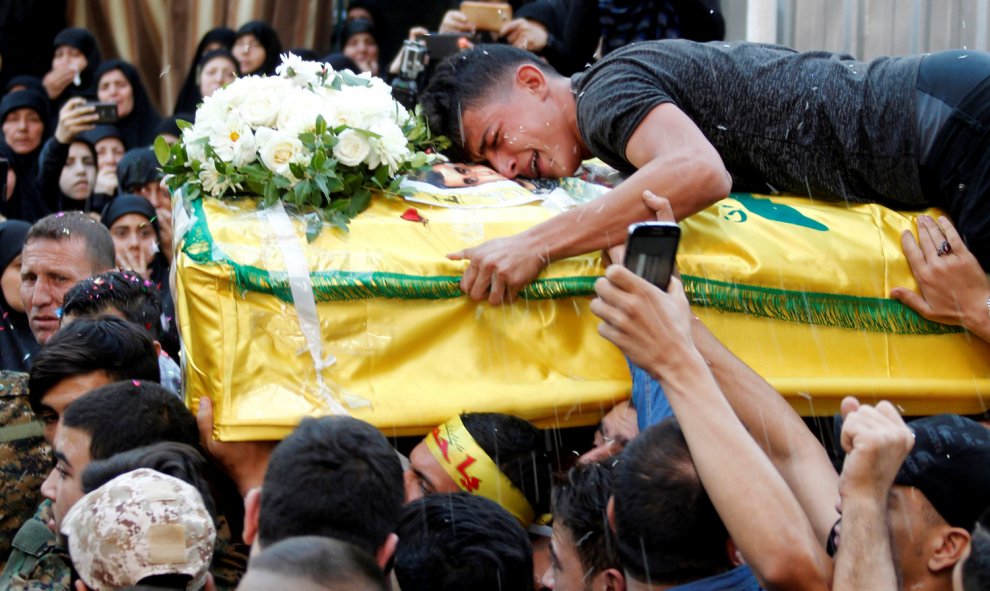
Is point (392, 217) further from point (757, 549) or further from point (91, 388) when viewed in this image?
point (757, 549)

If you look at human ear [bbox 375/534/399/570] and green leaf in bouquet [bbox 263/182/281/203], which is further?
green leaf in bouquet [bbox 263/182/281/203]

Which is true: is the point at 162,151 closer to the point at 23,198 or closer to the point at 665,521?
the point at 665,521

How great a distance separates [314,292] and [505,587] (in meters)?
1.05

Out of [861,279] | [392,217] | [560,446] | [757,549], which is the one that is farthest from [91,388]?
[861,279]

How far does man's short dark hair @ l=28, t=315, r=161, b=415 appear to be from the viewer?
365 centimetres

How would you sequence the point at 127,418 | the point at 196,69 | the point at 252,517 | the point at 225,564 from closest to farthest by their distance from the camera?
the point at 252,517, the point at 225,564, the point at 127,418, the point at 196,69

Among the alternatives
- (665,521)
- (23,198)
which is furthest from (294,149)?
(23,198)

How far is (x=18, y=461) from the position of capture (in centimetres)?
376

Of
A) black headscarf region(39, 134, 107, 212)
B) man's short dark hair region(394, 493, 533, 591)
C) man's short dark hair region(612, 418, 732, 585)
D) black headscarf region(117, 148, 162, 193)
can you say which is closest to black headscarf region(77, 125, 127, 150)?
black headscarf region(39, 134, 107, 212)

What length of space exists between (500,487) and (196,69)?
5612 millimetres

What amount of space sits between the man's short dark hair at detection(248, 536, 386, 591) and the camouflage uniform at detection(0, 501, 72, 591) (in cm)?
120

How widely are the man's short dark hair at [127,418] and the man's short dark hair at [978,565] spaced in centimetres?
201

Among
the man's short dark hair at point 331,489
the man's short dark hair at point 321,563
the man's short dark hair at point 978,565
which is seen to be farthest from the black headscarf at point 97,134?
the man's short dark hair at point 978,565

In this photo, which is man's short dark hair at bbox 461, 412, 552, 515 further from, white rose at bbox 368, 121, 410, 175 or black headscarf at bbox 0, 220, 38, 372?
black headscarf at bbox 0, 220, 38, 372
